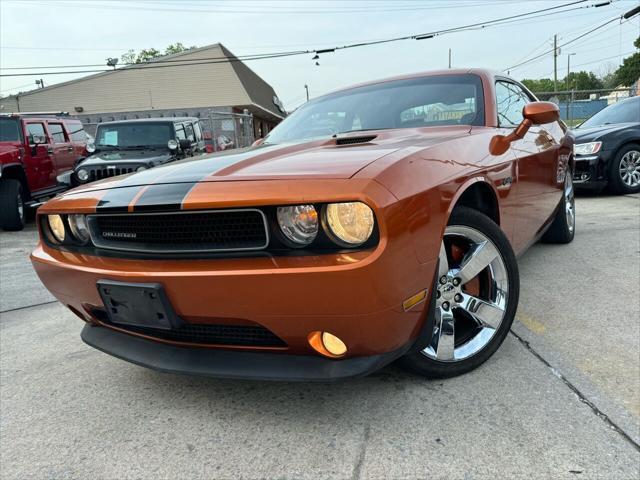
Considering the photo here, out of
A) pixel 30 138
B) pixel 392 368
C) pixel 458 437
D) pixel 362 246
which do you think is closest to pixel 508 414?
pixel 458 437

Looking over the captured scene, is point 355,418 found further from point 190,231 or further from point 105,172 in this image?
point 105,172

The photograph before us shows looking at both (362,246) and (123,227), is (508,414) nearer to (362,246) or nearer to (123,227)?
(362,246)

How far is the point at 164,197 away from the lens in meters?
1.79

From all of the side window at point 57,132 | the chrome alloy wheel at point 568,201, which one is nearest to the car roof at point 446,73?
the chrome alloy wheel at point 568,201

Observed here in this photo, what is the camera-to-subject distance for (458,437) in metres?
1.81

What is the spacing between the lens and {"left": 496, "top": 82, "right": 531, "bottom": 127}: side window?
9.94 feet

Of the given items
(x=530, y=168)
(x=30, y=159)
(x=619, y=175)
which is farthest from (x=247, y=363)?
(x=30, y=159)

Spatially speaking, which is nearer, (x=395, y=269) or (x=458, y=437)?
(x=395, y=269)

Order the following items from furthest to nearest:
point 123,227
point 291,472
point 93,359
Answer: point 93,359
point 123,227
point 291,472

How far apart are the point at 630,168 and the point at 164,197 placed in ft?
24.1

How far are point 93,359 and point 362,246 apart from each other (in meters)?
1.93

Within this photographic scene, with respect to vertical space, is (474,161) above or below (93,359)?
above

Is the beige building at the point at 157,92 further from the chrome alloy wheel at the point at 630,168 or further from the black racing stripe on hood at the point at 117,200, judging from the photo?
the black racing stripe on hood at the point at 117,200

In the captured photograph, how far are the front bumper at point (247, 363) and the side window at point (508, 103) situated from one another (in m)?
1.83
